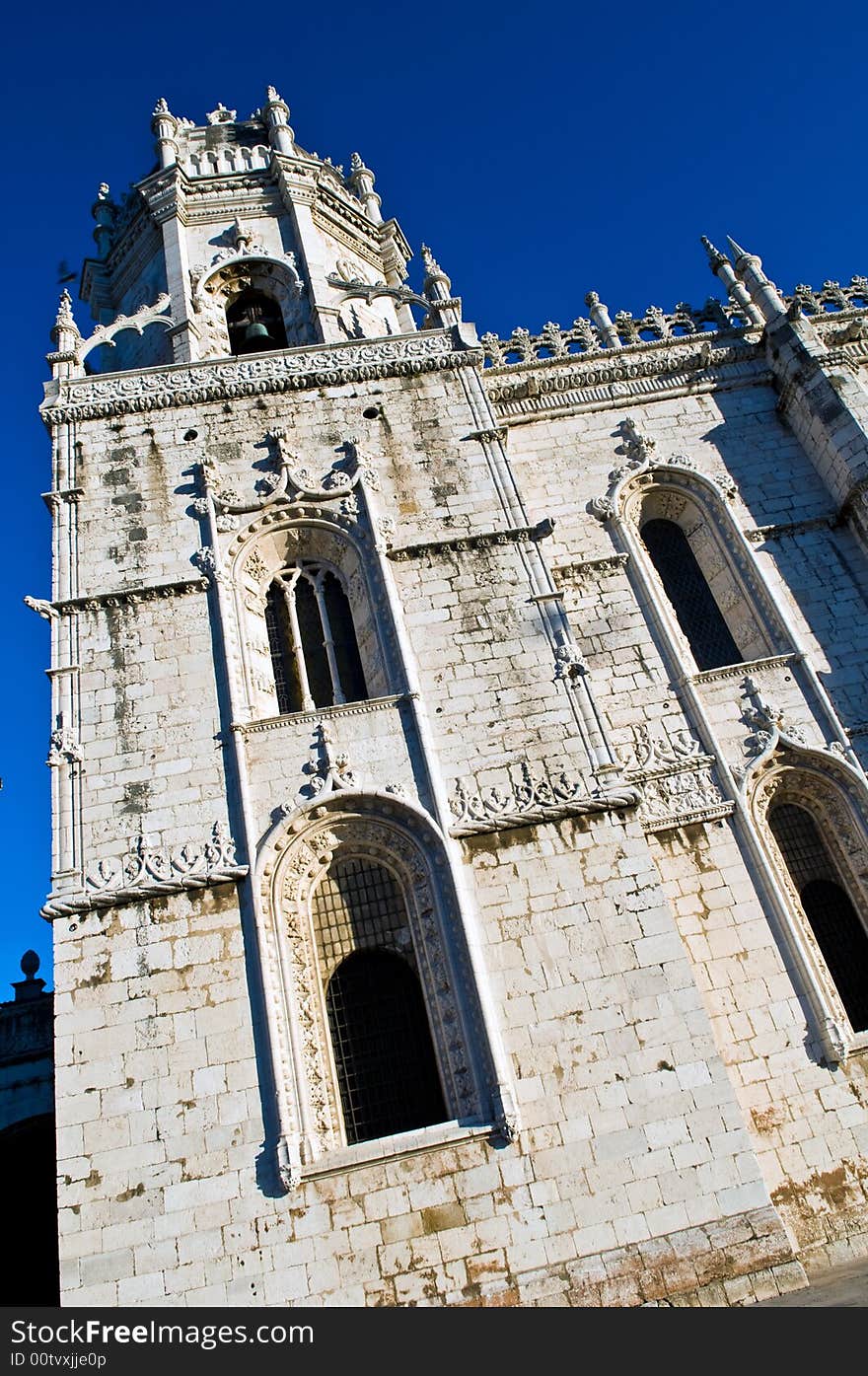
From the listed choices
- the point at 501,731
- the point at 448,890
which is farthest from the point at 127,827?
the point at 501,731

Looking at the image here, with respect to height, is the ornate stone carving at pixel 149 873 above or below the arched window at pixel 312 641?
below

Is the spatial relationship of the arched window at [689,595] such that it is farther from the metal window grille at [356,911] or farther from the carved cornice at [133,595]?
the carved cornice at [133,595]

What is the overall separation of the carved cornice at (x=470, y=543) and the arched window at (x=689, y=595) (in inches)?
114

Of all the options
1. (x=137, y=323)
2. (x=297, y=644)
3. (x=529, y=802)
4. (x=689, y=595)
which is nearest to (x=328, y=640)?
(x=297, y=644)

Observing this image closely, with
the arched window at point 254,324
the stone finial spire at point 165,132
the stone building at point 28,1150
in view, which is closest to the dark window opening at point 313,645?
the arched window at point 254,324

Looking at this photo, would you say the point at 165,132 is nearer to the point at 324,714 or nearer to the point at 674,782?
the point at 324,714

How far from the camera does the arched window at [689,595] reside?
14.5 metres

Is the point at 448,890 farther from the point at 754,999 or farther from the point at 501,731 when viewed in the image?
the point at 754,999

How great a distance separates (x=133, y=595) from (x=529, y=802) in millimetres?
6249

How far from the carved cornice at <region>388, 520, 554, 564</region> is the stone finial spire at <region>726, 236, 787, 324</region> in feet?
25.1

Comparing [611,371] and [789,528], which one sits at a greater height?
[611,371]

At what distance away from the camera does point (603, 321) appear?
706 inches

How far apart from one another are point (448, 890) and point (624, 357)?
438 inches

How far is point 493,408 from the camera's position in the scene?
1611cm
